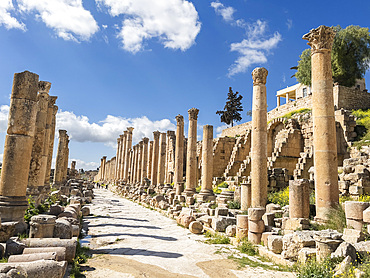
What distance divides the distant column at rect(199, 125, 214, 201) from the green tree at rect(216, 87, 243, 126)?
36.0 metres

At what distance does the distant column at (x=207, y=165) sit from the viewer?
14899 mm

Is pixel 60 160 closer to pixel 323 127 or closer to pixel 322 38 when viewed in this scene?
pixel 323 127

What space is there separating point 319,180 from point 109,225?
323 inches

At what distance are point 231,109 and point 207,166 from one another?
1481 inches

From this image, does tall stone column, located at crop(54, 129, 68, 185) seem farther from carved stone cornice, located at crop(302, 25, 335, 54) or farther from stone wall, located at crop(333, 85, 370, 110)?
stone wall, located at crop(333, 85, 370, 110)

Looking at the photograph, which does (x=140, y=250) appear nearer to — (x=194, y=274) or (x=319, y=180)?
(x=194, y=274)

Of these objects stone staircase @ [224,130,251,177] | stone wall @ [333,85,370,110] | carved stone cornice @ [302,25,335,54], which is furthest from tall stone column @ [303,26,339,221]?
stone wall @ [333,85,370,110]

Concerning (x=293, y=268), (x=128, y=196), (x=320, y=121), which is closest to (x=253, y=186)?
(x=320, y=121)

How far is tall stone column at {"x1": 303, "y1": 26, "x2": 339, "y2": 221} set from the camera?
8117mm

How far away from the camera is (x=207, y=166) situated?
15.9m

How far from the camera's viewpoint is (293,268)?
19.3 ft

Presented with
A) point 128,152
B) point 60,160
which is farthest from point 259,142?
point 128,152

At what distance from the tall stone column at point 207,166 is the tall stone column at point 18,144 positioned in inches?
348

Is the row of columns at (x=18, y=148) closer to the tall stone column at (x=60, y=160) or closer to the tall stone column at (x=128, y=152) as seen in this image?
the tall stone column at (x=60, y=160)
